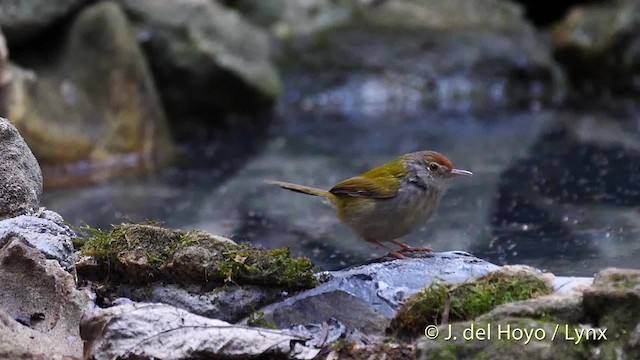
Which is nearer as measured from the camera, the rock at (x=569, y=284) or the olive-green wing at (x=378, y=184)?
the rock at (x=569, y=284)

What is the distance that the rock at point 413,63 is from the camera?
16.8 m

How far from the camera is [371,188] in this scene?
5.42 meters

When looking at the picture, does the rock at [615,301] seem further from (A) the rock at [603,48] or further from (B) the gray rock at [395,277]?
(A) the rock at [603,48]

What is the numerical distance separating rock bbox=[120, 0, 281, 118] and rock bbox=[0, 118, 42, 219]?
9.85 metres

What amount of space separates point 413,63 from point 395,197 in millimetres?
11964

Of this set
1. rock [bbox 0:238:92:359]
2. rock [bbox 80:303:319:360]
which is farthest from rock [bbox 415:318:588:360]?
rock [bbox 0:238:92:359]

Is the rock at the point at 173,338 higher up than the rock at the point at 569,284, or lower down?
lower down

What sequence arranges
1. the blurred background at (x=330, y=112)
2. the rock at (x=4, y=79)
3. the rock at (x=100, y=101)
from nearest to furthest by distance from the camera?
the blurred background at (x=330, y=112) < the rock at (x=4, y=79) < the rock at (x=100, y=101)

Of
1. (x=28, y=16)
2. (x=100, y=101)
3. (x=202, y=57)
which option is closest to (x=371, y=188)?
(x=100, y=101)

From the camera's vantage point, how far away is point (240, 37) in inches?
603

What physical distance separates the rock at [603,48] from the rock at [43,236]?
13.9 m

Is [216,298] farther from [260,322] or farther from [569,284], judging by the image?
[569,284]

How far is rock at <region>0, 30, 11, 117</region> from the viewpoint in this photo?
1077cm

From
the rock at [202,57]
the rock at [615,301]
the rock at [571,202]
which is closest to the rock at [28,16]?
the rock at [202,57]
